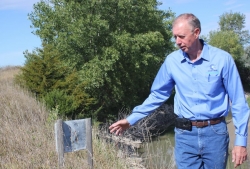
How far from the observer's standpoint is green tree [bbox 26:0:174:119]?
704 inches

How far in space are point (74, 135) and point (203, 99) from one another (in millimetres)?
2333

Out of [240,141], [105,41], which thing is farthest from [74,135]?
[105,41]

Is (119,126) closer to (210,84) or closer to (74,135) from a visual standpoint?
(210,84)

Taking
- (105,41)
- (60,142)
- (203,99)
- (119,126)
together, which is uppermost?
(105,41)

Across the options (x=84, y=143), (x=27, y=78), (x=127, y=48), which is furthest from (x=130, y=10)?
(x=84, y=143)

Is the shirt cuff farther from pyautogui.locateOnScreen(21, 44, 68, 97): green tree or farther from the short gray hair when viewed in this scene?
pyautogui.locateOnScreen(21, 44, 68, 97): green tree

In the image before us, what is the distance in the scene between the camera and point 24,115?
8430mm

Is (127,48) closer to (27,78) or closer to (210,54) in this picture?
(27,78)

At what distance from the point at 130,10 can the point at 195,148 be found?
17153 mm

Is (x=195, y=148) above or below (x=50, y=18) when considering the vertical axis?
below

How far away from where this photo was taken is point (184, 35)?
3113 mm

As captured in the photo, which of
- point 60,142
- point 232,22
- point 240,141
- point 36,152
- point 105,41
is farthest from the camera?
point 232,22

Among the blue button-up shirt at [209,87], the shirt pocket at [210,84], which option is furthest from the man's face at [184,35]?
the shirt pocket at [210,84]

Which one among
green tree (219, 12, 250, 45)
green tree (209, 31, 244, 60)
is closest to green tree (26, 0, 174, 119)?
green tree (209, 31, 244, 60)
